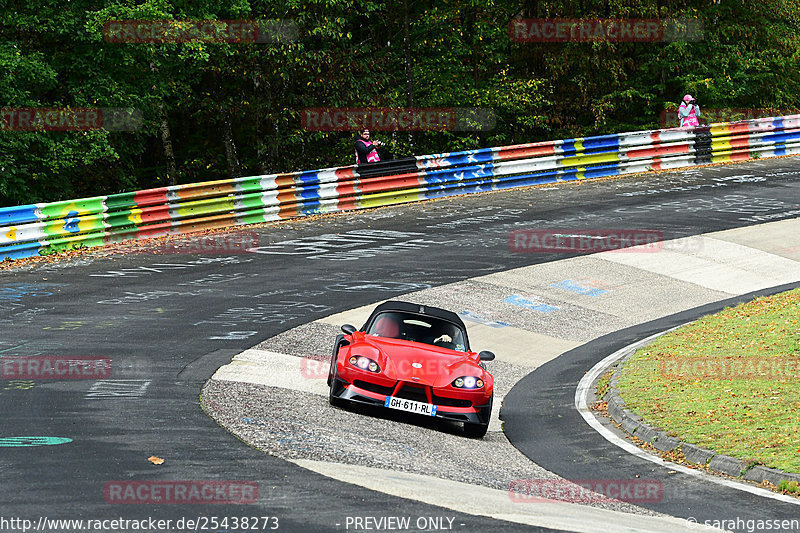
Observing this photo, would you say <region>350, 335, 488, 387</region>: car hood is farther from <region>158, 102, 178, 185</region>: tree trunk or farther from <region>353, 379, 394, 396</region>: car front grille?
<region>158, 102, 178, 185</region>: tree trunk

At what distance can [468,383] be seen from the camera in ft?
38.9

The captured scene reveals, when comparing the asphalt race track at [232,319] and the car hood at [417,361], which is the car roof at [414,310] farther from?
the asphalt race track at [232,319]

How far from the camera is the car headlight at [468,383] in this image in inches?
465

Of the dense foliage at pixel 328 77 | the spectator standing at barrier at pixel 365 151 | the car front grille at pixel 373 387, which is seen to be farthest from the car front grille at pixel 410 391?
the spectator standing at barrier at pixel 365 151

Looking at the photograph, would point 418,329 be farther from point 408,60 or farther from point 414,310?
point 408,60

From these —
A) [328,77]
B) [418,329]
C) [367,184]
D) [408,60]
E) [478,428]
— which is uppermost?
[408,60]

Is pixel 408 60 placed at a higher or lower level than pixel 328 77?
higher

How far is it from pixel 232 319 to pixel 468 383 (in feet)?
19.1

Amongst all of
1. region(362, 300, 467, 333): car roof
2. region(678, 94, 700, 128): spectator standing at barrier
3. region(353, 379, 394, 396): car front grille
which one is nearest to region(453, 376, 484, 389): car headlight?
region(353, 379, 394, 396): car front grille

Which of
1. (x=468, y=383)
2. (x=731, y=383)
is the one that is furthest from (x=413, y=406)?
(x=731, y=383)

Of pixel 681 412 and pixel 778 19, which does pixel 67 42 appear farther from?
pixel 778 19

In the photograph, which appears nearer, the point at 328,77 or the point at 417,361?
the point at 417,361

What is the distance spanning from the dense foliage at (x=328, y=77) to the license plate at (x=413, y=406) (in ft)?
47.7

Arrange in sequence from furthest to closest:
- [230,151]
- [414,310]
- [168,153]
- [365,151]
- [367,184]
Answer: [230,151] → [168,153] → [365,151] → [367,184] → [414,310]
